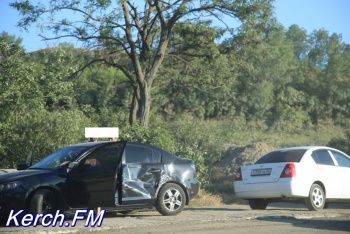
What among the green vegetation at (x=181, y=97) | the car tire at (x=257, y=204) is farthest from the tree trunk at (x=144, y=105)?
the car tire at (x=257, y=204)

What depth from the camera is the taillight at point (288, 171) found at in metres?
14.5

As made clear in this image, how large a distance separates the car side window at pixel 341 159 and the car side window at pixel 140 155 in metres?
5.14

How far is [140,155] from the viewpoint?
42.1 feet

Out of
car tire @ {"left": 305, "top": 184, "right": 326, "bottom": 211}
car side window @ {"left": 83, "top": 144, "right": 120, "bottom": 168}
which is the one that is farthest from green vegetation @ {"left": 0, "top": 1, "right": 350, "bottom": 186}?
car side window @ {"left": 83, "top": 144, "right": 120, "bottom": 168}

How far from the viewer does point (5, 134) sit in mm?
17859

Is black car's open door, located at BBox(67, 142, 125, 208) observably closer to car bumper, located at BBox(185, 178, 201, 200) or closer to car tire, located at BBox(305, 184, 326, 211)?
car bumper, located at BBox(185, 178, 201, 200)

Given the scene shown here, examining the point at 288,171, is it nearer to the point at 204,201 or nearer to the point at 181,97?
the point at 204,201

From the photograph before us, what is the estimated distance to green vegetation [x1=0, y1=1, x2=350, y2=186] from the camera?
18.1 m

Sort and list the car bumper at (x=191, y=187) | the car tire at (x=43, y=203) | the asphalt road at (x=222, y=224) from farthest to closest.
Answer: the car bumper at (x=191, y=187), the car tire at (x=43, y=203), the asphalt road at (x=222, y=224)

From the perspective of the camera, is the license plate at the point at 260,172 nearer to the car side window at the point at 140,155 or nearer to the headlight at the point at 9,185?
the car side window at the point at 140,155

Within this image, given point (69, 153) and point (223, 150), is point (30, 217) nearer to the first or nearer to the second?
point (69, 153)

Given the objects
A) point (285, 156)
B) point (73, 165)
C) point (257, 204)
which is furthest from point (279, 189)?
point (73, 165)

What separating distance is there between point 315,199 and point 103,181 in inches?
216

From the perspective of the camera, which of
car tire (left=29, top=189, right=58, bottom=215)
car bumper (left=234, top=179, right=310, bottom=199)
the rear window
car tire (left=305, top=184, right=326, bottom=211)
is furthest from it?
the rear window
